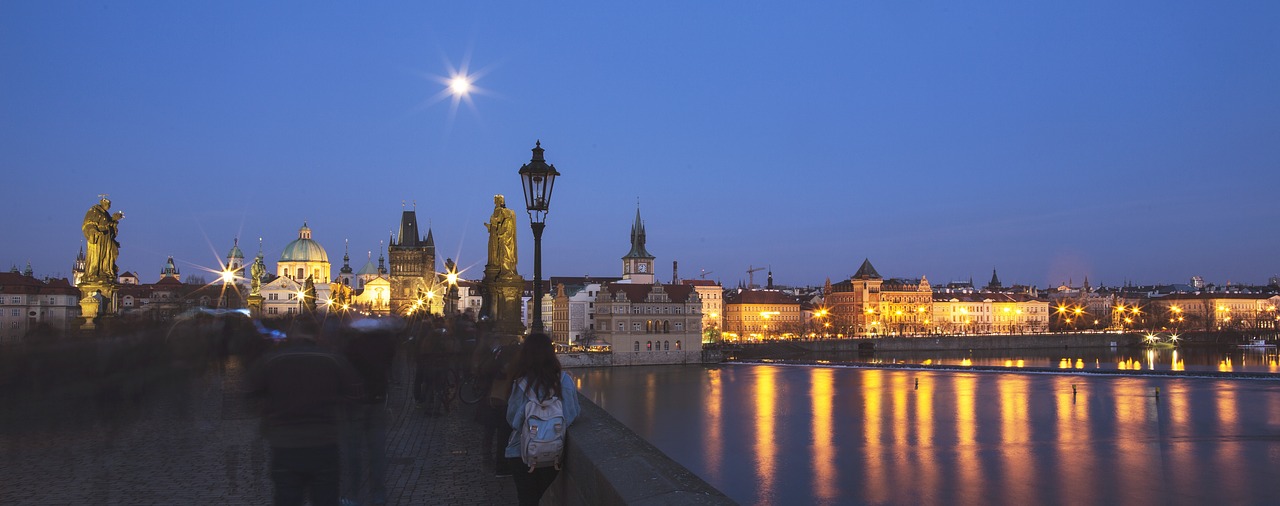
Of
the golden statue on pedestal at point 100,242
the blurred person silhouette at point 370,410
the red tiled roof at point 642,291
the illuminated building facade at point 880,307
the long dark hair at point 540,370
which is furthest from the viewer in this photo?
the illuminated building facade at point 880,307

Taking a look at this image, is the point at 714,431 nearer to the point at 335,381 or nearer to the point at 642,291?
the point at 335,381

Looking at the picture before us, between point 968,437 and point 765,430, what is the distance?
9.30m

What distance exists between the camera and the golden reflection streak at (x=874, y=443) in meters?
30.9

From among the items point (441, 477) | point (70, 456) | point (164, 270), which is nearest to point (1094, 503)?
point (441, 477)

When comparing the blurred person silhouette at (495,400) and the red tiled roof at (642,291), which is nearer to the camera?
the blurred person silhouette at (495,400)

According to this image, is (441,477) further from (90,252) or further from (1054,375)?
(1054,375)

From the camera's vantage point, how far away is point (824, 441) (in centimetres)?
4191

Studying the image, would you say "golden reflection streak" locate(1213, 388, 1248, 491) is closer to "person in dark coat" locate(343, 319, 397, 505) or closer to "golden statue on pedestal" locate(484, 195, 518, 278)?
"golden statue on pedestal" locate(484, 195, 518, 278)

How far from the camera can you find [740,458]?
3762 cm

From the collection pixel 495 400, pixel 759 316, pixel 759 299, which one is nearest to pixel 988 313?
pixel 759 299

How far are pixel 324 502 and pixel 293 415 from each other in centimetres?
61

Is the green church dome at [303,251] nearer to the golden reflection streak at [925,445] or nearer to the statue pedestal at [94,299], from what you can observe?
the golden reflection streak at [925,445]

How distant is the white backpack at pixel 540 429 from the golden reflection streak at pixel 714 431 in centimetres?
2803

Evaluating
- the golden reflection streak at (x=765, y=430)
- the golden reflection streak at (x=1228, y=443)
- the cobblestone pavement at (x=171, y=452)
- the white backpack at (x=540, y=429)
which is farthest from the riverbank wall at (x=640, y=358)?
the white backpack at (x=540, y=429)
